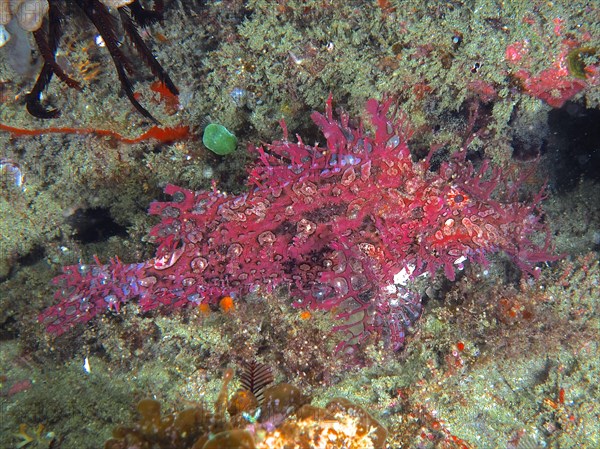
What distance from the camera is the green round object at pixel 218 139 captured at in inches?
180

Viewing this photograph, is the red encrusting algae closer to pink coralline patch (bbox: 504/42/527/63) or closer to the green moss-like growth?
pink coralline patch (bbox: 504/42/527/63)

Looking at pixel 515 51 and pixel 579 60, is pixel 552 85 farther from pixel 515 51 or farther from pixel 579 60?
pixel 515 51

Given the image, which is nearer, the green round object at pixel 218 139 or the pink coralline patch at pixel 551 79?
the pink coralline patch at pixel 551 79

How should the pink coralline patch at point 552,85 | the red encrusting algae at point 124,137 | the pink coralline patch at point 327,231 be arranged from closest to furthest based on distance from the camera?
1. the pink coralline patch at point 327,231
2. the pink coralline patch at point 552,85
3. the red encrusting algae at point 124,137

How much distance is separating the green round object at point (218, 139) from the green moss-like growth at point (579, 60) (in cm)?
370

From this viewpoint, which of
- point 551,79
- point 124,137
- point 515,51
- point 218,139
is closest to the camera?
point 515,51

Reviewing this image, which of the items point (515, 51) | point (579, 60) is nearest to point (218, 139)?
point (515, 51)

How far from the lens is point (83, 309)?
4273 mm

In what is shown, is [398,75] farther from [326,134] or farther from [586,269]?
[586,269]

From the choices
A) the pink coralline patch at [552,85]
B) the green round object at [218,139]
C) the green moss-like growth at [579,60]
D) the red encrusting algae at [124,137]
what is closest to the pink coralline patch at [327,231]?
the green round object at [218,139]

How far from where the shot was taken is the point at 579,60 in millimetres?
4078

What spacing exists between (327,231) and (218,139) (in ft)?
5.54

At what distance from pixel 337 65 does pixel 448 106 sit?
1390mm

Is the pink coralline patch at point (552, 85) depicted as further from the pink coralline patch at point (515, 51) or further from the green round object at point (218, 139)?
the green round object at point (218, 139)
